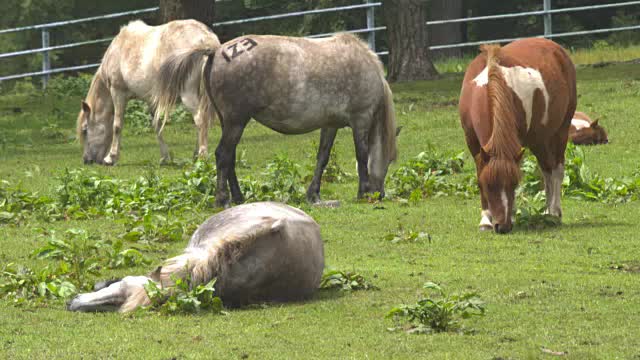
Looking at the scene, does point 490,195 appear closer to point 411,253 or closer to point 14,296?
point 411,253

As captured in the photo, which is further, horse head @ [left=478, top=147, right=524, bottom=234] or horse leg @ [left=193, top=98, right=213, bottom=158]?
horse leg @ [left=193, top=98, right=213, bottom=158]

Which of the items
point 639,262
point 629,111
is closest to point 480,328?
point 639,262

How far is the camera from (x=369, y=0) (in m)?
27.7

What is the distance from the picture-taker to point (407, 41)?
76.7ft

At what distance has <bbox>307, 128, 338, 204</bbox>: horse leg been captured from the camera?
1359cm

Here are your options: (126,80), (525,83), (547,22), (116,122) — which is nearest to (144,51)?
(126,80)

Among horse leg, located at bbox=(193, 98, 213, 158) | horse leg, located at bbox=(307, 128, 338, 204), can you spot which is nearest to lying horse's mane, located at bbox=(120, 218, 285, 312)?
horse leg, located at bbox=(307, 128, 338, 204)

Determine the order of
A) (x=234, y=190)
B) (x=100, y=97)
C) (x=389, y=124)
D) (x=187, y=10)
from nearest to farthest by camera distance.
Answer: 1. (x=234, y=190)
2. (x=389, y=124)
3. (x=100, y=97)
4. (x=187, y=10)

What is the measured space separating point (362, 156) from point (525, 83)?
2.89 metres

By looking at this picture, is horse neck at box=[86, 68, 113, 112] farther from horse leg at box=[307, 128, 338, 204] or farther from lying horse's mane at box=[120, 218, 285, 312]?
lying horse's mane at box=[120, 218, 285, 312]

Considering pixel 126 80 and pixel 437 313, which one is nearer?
pixel 437 313

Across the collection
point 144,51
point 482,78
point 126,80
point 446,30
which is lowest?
point 446,30

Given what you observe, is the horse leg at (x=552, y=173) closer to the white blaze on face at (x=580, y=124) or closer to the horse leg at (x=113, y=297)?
the horse leg at (x=113, y=297)

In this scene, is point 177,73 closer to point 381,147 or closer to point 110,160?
point 381,147
